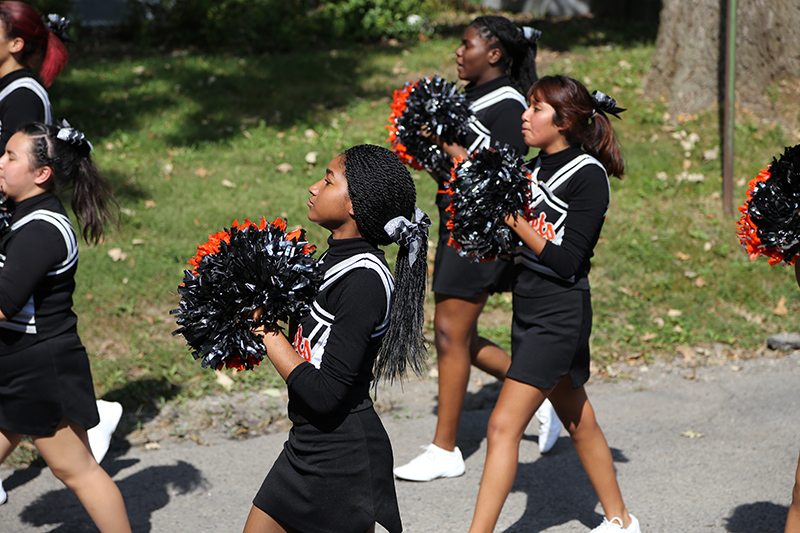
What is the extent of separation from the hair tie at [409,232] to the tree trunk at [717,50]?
7300mm

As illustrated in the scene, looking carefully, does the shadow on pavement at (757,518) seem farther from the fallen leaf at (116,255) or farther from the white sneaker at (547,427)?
the fallen leaf at (116,255)

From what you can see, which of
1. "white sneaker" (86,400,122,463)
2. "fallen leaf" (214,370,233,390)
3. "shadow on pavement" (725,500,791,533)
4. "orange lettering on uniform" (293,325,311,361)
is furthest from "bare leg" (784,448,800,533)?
"fallen leaf" (214,370,233,390)

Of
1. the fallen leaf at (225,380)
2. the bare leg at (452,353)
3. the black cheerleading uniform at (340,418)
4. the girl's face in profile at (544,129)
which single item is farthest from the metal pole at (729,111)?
the black cheerleading uniform at (340,418)

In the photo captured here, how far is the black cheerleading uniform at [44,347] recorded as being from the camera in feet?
10.7

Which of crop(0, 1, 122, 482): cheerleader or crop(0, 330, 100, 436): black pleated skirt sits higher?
crop(0, 1, 122, 482): cheerleader

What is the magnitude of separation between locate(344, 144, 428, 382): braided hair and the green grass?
2.69 metres

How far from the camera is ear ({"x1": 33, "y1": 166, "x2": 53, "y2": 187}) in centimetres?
337

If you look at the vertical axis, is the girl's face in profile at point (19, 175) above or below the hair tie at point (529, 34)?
below

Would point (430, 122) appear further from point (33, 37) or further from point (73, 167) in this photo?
point (33, 37)

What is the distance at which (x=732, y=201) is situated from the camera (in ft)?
25.0

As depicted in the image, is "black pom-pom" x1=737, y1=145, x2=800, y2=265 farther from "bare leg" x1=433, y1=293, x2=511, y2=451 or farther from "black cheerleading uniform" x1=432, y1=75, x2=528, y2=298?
"bare leg" x1=433, y1=293, x2=511, y2=451

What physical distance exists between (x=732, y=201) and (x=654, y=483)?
413cm

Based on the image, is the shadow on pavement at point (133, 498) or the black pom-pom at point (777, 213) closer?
the black pom-pom at point (777, 213)

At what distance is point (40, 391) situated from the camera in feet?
10.8
